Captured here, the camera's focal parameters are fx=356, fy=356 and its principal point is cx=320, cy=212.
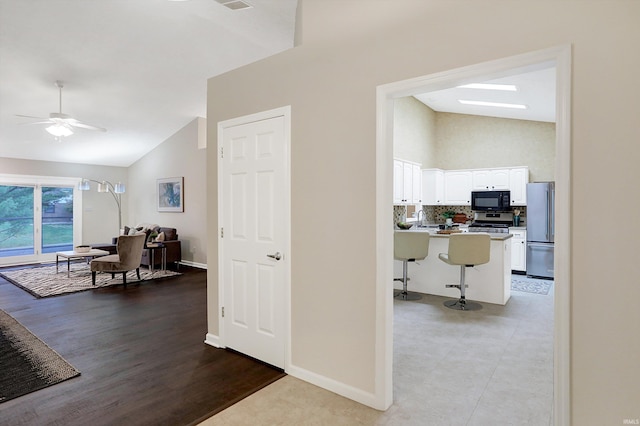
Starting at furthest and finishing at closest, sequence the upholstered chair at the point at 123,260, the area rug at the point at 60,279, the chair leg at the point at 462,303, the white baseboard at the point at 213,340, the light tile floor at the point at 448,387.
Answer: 1. the upholstered chair at the point at 123,260
2. the area rug at the point at 60,279
3. the chair leg at the point at 462,303
4. the white baseboard at the point at 213,340
5. the light tile floor at the point at 448,387

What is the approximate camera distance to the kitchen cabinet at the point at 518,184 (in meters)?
7.06

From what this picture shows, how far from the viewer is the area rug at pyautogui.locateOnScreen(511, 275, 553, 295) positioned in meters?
5.63

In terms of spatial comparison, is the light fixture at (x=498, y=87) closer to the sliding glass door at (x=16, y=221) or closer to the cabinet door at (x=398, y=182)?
the cabinet door at (x=398, y=182)

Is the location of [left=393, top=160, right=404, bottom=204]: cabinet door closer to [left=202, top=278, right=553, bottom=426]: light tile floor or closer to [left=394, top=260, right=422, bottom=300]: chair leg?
[left=394, top=260, right=422, bottom=300]: chair leg

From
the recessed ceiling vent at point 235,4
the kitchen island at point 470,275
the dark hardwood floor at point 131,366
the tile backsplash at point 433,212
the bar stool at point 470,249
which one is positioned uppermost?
the recessed ceiling vent at point 235,4

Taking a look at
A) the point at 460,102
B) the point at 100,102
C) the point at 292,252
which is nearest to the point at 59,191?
the point at 100,102

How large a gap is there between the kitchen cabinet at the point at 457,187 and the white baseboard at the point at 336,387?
6249mm

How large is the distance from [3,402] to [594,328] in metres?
3.73

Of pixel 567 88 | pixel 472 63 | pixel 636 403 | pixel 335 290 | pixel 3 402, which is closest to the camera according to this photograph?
pixel 636 403

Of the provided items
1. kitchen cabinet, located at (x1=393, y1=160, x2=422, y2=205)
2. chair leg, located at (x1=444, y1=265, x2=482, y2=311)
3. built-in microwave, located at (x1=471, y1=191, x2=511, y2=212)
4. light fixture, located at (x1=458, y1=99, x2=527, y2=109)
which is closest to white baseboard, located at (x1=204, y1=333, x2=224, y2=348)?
chair leg, located at (x1=444, y1=265, x2=482, y2=311)

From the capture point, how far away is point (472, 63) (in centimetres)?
206

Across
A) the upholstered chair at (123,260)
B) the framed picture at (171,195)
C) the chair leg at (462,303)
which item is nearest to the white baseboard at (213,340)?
the chair leg at (462,303)

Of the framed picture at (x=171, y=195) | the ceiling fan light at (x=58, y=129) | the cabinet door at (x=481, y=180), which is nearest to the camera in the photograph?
the ceiling fan light at (x=58, y=129)

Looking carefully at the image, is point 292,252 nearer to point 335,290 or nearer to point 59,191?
point 335,290
